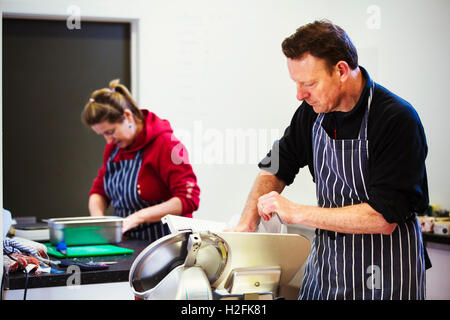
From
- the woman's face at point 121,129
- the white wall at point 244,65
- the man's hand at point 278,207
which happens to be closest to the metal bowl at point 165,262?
the man's hand at point 278,207

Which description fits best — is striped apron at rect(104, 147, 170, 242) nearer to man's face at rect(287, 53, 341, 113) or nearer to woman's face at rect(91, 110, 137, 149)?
woman's face at rect(91, 110, 137, 149)

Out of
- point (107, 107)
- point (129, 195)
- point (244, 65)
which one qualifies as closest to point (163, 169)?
point (129, 195)

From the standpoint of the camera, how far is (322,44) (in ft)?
4.37

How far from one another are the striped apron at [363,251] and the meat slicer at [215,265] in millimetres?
280

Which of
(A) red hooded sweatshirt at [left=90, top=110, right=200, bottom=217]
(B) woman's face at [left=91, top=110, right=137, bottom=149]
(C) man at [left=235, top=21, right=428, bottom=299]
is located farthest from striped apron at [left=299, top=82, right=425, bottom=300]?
(B) woman's face at [left=91, top=110, right=137, bottom=149]

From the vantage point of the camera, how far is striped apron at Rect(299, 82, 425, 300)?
142cm

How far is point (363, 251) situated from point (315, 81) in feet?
1.50

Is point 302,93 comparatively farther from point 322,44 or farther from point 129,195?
point 129,195

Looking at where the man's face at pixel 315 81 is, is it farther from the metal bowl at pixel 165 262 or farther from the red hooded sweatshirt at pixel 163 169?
the red hooded sweatshirt at pixel 163 169

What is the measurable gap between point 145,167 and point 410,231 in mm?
1303

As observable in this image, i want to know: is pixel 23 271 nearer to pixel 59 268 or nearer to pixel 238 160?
Result: pixel 59 268

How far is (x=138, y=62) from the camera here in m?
3.43

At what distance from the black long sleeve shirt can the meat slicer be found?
219 millimetres
